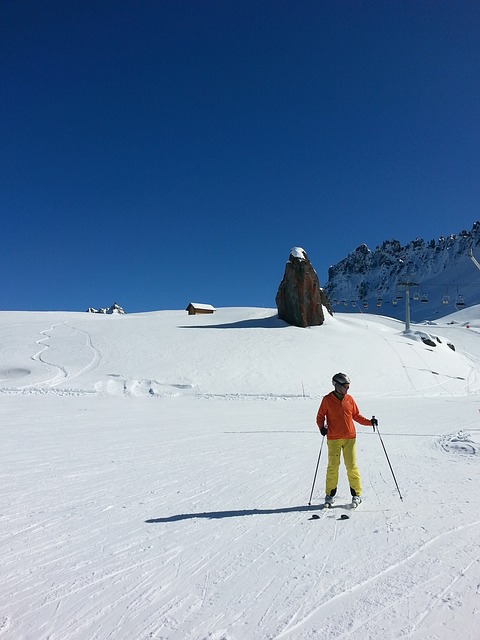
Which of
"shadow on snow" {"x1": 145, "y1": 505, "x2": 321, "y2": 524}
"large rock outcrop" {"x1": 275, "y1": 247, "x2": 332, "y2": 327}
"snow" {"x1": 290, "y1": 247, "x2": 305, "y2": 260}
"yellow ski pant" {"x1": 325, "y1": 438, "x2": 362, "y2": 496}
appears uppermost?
"snow" {"x1": 290, "y1": 247, "x2": 305, "y2": 260}

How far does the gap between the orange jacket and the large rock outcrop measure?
28.9m

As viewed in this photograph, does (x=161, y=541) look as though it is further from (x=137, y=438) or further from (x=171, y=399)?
(x=171, y=399)

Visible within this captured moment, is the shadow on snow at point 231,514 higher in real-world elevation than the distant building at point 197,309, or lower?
lower

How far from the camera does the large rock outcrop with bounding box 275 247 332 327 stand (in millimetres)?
34281

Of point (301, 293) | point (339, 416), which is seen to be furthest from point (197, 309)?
point (339, 416)

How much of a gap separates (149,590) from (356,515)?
294cm

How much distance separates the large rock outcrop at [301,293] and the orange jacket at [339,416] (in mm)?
28937

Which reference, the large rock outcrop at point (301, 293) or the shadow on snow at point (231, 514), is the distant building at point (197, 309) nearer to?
the large rock outcrop at point (301, 293)

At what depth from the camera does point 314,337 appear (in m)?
30.8

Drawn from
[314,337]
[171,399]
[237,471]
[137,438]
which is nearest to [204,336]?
[314,337]

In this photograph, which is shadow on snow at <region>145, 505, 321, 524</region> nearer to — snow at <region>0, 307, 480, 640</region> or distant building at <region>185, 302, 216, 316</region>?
snow at <region>0, 307, 480, 640</region>

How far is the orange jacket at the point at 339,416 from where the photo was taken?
561cm

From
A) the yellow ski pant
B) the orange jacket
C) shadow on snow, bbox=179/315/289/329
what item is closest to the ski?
the yellow ski pant

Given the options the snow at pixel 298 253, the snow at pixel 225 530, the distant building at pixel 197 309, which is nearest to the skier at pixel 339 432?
the snow at pixel 225 530
